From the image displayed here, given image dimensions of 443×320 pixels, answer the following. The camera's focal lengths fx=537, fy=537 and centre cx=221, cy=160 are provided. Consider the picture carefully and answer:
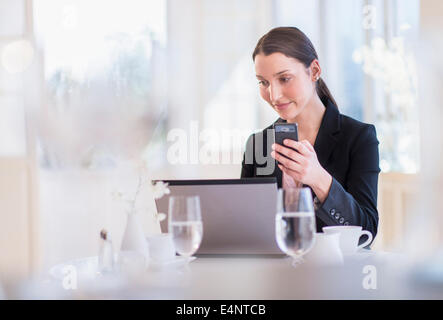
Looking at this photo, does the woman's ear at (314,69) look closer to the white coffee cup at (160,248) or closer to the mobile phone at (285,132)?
the mobile phone at (285,132)

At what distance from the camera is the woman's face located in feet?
5.57

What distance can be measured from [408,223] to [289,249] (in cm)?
214

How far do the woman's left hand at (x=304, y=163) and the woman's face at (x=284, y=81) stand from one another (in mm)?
418

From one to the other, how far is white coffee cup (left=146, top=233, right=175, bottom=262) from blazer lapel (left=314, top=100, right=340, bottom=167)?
29.4 inches

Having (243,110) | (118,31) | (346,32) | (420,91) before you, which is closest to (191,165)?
(243,110)

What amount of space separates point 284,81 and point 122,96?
222 cm

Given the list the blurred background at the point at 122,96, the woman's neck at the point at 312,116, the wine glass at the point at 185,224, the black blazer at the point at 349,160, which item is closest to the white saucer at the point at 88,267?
the wine glass at the point at 185,224

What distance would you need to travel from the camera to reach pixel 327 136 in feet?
5.60

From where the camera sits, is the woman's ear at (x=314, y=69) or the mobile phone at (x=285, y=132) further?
the woman's ear at (x=314, y=69)

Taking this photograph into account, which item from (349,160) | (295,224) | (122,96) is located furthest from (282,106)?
(122,96)

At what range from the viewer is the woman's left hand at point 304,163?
4.30 feet

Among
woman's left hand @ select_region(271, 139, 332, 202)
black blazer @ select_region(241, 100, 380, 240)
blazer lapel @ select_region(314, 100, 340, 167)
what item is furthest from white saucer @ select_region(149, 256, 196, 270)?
blazer lapel @ select_region(314, 100, 340, 167)

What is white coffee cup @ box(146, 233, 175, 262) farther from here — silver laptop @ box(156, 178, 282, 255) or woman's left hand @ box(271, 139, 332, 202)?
woman's left hand @ box(271, 139, 332, 202)

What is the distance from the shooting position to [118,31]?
3.66 meters
